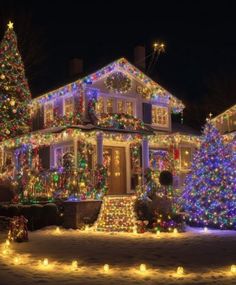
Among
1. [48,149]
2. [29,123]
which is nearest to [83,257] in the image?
[48,149]

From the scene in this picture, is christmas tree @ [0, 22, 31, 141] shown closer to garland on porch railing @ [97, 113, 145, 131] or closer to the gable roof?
the gable roof

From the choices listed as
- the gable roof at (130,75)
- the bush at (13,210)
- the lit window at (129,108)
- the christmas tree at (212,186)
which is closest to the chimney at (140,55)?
the gable roof at (130,75)

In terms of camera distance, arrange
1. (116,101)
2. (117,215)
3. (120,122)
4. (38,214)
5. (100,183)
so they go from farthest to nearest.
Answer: (116,101), (120,122), (100,183), (38,214), (117,215)

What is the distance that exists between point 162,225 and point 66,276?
26.8ft

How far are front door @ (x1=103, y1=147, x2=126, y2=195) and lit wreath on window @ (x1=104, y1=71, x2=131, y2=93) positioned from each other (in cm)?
325

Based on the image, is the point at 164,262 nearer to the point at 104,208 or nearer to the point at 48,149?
the point at 104,208

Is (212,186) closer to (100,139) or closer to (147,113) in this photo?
(100,139)

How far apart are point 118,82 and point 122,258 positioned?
14.9 metres

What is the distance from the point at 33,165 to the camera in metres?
24.2

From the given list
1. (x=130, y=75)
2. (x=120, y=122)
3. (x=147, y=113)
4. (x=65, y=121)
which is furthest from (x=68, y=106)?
(x=147, y=113)

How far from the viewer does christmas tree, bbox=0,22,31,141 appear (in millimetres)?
24188

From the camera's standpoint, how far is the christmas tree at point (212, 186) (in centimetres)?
1655

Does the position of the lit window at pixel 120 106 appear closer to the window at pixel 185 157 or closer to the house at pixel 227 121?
the window at pixel 185 157

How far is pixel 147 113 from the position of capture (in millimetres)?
25359
